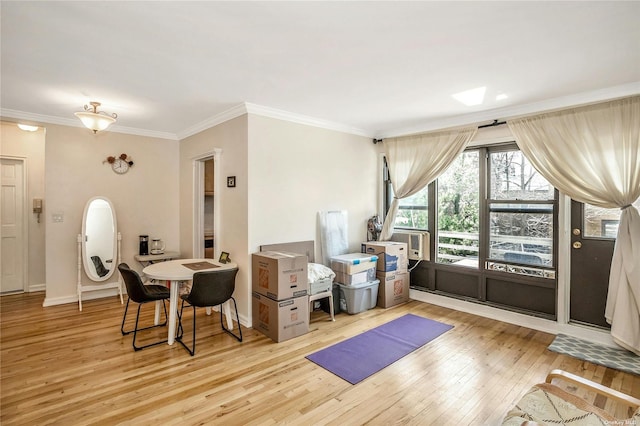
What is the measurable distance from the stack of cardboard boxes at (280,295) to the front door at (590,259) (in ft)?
9.74

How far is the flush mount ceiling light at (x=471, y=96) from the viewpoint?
326cm

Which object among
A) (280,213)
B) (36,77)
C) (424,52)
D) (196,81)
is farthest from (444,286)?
(36,77)

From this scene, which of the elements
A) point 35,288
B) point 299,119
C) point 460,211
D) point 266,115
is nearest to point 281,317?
point 266,115

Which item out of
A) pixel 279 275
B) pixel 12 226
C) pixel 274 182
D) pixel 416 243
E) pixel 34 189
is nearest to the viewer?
pixel 279 275

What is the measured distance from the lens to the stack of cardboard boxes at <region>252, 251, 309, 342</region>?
11.0 ft

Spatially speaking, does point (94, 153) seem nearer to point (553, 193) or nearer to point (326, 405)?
point (326, 405)

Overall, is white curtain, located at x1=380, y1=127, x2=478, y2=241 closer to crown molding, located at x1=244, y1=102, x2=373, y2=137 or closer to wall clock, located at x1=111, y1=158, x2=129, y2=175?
crown molding, located at x1=244, y1=102, x2=373, y2=137

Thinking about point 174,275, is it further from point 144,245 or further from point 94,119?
point 144,245

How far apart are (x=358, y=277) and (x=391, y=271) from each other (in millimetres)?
606

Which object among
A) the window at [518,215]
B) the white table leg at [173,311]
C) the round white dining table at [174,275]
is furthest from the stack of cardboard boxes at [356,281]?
the white table leg at [173,311]

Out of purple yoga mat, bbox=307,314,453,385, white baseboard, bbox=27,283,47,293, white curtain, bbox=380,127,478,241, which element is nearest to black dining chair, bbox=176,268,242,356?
purple yoga mat, bbox=307,314,453,385

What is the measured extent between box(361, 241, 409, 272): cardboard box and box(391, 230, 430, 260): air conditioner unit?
17 cm

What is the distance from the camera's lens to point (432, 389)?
253 centimetres

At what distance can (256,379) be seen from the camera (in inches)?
104
